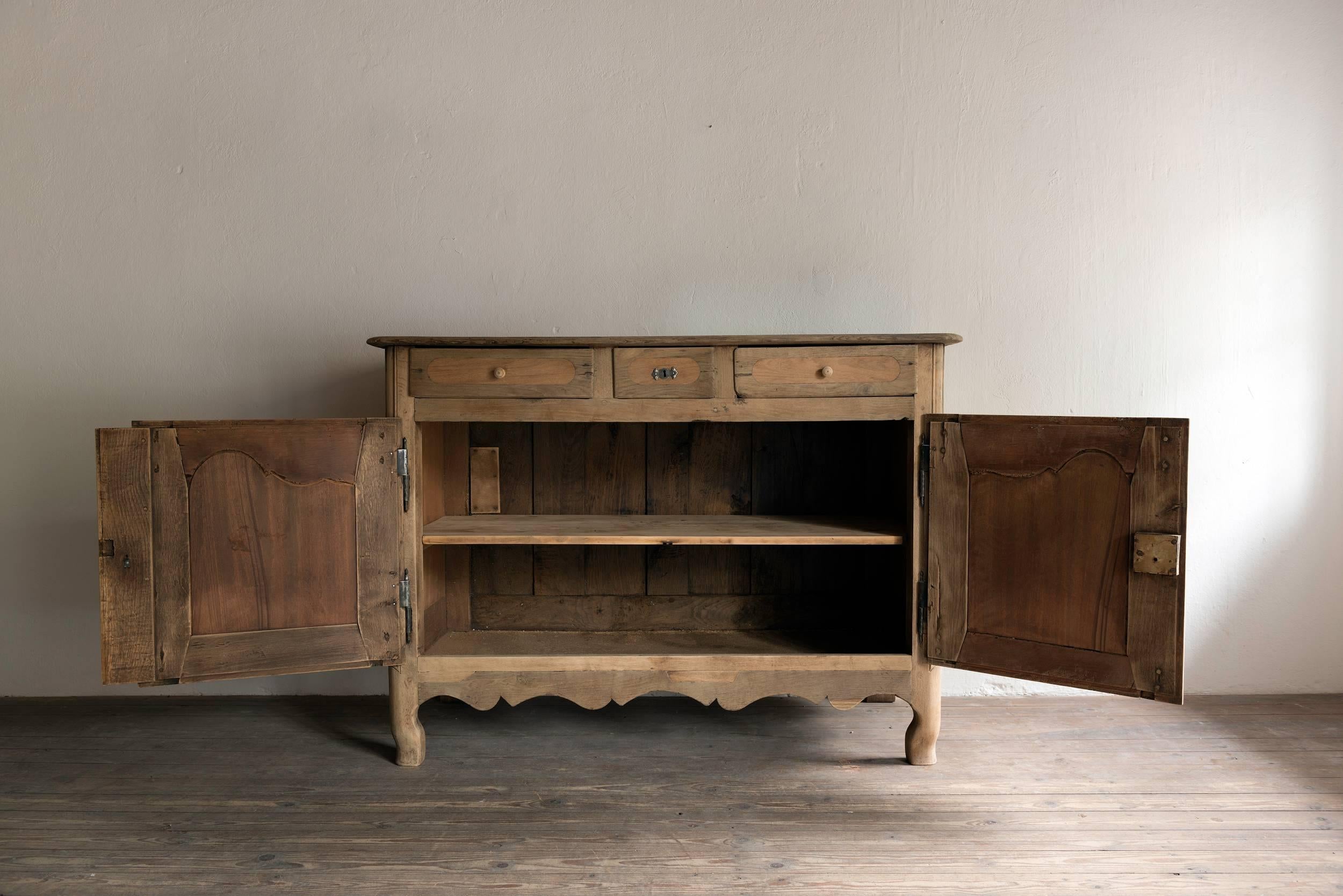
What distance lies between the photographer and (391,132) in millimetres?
→ 2570

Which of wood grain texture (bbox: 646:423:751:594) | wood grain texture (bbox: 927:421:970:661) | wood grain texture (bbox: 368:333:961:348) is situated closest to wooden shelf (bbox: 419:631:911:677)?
wood grain texture (bbox: 927:421:970:661)

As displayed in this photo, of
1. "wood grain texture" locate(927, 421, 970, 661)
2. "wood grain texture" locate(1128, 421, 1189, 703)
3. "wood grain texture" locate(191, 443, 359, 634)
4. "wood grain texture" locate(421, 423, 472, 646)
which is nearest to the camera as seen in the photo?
"wood grain texture" locate(1128, 421, 1189, 703)

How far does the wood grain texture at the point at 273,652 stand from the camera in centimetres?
188

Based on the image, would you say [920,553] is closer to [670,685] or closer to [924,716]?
[924,716]

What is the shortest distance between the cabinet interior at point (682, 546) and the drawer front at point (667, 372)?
1.57 feet

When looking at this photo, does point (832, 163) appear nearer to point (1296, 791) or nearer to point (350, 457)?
point (350, 457)

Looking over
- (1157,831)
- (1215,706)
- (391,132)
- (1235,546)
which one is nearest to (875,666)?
(1157,831)

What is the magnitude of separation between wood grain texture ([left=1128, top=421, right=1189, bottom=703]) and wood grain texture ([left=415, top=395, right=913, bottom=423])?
55 centimetres

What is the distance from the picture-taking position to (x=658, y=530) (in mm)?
2184

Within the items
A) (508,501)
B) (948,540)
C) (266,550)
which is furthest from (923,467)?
(266,550)

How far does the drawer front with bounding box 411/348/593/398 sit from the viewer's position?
2049mm

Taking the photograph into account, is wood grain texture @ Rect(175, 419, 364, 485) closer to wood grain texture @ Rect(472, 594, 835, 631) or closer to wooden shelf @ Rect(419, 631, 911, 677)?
wooden shelf @ Rect(419, 631, 911, 677)

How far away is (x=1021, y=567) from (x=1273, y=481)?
1.32 metres

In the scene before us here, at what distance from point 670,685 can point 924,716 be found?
0.66 metres
